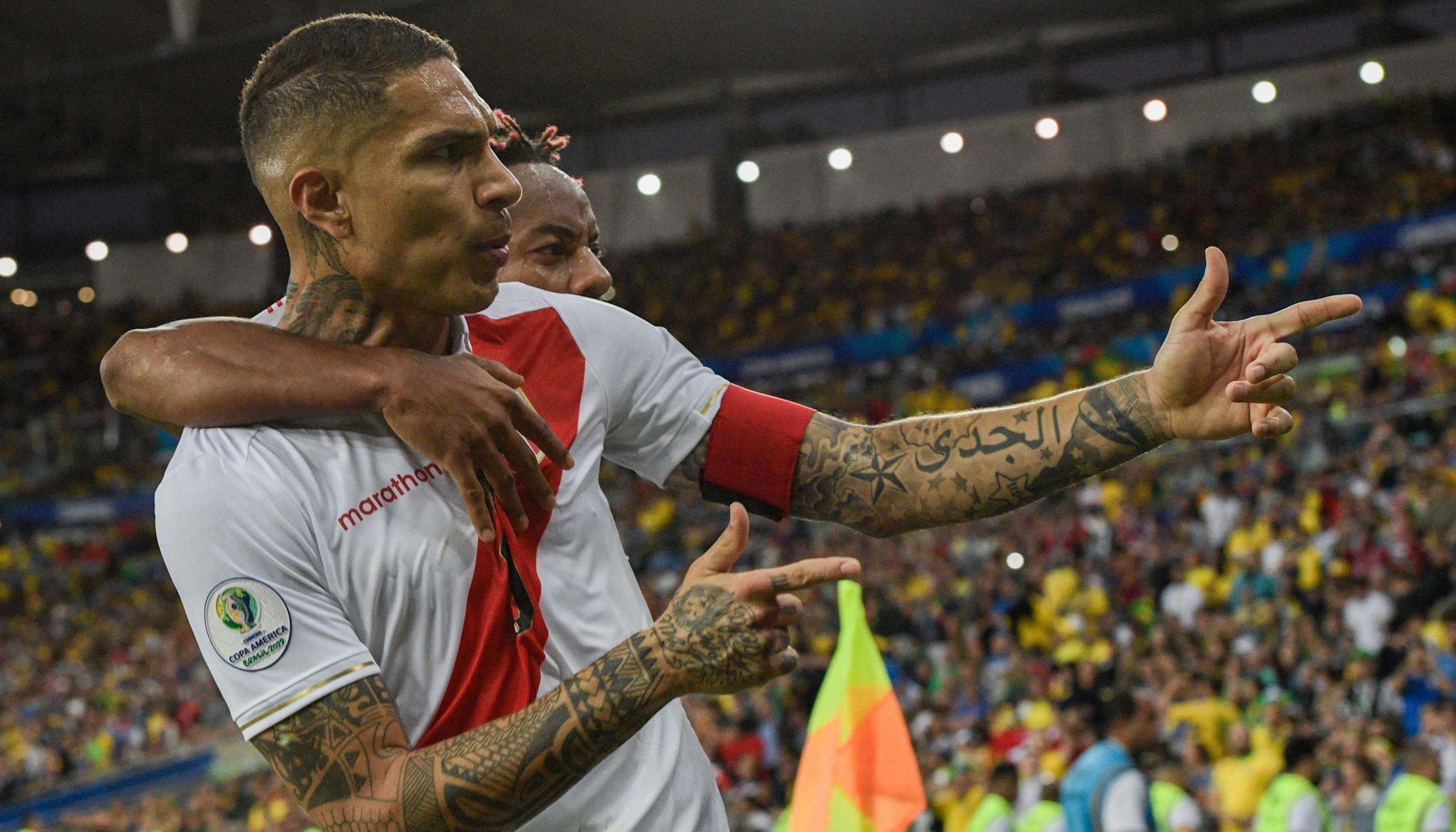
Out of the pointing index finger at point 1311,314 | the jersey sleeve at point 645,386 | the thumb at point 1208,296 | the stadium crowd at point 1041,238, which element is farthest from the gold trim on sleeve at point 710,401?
the stadium crowd at point 1041,238

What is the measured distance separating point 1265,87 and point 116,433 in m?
19.8

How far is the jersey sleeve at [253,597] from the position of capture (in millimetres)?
1582

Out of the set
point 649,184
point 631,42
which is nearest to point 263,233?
point 631,42

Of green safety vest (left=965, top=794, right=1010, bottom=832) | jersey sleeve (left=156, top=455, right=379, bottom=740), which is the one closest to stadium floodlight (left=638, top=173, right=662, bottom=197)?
green safety vest (left=965, top=794, right=1010, bottom=832)

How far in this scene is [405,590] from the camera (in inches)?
66.6

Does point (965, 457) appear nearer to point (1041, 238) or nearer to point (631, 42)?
point (1041, 238)

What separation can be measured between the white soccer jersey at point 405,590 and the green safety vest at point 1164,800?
596cm

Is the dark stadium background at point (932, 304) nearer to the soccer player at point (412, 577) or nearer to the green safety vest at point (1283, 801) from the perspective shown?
the green safety vest at point (1283, 801)

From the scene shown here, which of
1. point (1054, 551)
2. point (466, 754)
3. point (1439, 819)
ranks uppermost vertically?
point (1054, 551)

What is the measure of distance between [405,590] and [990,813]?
6.55 metres

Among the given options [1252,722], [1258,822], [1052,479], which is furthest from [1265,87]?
[1052,479]

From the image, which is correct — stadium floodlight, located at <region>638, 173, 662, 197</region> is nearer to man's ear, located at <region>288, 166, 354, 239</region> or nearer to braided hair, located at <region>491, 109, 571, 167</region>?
braided hair, located at <region>491, 109, 571, 167</region>

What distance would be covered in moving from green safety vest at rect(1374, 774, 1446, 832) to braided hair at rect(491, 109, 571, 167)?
569 centimetres

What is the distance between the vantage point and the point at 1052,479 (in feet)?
6.58
